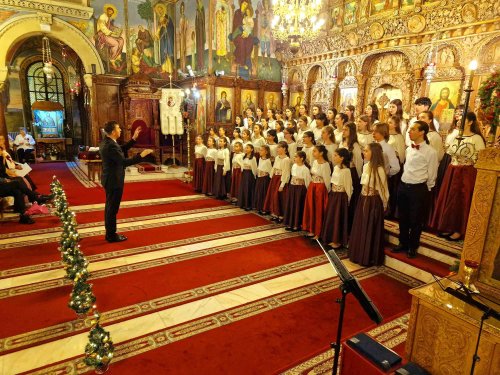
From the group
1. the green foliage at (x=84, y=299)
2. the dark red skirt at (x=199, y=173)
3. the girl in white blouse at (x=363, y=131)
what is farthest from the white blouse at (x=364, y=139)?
the green foliage at (x=84, y=299)

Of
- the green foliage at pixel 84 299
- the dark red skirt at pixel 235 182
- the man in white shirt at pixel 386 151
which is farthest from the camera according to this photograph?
the dark red skirt at pixel 235 182

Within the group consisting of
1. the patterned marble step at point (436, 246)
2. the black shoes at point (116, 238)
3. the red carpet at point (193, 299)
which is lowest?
the red carpet at point (193, 299)

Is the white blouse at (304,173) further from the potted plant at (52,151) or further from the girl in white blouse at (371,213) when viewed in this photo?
the potted plant at (52,151)

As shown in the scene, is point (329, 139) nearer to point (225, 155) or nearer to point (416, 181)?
point (416, 181)

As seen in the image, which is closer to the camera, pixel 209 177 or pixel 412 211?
pixel 412 211

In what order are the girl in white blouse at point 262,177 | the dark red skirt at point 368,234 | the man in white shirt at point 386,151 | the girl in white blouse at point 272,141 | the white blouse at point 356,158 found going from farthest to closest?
1. the girl in white blouse at point 272,141
2. the girl in white blouse at point 262,177
3. the white blouse at point 356,158
4. the man in white shirt at point 386,151
5. the dark red skirt at point 368,234

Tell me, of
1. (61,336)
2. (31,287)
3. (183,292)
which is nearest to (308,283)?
(183,292)

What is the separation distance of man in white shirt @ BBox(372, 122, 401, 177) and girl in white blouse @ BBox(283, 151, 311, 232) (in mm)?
1320

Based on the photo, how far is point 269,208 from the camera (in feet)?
23.8

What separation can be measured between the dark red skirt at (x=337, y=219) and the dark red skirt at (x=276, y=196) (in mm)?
1445

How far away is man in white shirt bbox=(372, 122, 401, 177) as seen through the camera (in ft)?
17.0

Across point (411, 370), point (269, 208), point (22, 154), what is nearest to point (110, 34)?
point (22, 154)

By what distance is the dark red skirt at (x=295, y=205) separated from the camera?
613 centimetres

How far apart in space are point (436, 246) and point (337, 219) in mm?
1470
